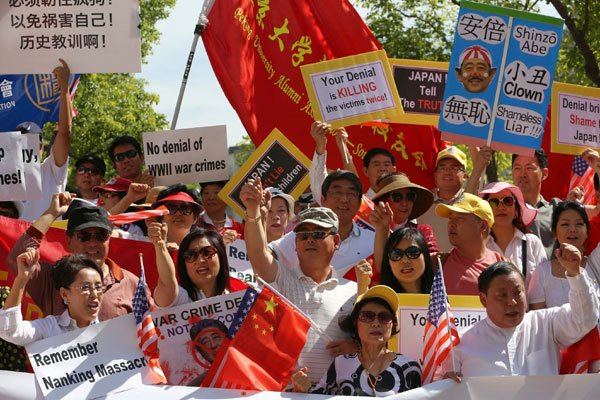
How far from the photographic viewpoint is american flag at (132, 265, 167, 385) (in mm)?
5492

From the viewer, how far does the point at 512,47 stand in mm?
8289

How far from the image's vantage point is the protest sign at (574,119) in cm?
891

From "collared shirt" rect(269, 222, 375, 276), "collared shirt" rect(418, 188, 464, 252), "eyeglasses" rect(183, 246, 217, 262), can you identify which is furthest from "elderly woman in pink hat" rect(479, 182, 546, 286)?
"eyeglasses" rect(183, 246, 217, 262)

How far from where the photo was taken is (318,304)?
5883 millimetres

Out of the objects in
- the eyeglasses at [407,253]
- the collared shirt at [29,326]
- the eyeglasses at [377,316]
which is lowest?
the eyeglasses at [377,316]

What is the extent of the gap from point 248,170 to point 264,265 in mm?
2420

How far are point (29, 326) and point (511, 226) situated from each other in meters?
3.57

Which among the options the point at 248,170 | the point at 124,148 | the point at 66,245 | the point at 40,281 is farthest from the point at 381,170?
the point at 40,281

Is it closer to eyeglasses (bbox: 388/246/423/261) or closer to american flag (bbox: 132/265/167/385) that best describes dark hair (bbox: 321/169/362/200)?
eyeglasses (bbox: 388/246/423/261)

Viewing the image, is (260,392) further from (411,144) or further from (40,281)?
(411,144)

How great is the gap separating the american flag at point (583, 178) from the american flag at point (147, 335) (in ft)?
15.5

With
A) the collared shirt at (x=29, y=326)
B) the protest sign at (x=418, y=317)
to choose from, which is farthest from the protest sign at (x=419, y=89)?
the collared shirt at (x=29, y=326)

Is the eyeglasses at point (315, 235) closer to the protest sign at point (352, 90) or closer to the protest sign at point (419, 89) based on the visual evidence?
the protest sign at point (352, 90)

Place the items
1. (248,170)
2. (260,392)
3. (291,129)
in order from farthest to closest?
(291,129) → (248,170) → (260,392)
